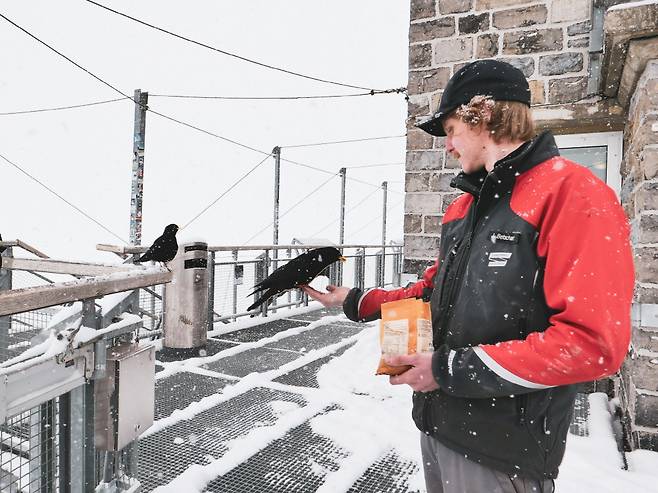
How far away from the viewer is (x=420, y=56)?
4.04m

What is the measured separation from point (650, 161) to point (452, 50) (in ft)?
5.62

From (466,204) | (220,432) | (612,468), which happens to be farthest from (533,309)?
(220,432)

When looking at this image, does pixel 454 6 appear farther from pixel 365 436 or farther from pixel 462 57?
pixel 365 436

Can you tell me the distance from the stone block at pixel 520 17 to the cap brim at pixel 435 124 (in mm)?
2663

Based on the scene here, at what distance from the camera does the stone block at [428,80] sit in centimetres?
395

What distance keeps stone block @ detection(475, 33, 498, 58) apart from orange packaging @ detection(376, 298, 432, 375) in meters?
3.13

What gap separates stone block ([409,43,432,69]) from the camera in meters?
4.01

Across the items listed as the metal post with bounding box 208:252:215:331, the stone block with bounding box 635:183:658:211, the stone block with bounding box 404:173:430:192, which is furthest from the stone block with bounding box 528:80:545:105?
the metal post with bounding box 208:252:215:331

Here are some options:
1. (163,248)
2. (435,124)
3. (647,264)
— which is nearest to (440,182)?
(647,264)

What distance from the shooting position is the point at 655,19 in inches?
103

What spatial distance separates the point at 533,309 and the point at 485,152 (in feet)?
1.51

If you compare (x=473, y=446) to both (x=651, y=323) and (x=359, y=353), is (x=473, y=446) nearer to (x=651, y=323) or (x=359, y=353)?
(x=651, y=323)

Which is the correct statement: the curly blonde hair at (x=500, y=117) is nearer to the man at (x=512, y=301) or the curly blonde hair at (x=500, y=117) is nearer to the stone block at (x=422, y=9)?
the man at (x=512, y=301)

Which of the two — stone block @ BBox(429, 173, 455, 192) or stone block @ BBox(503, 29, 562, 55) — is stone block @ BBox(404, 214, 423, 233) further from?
stone block @ BBox(503, 29, 562, 55)
